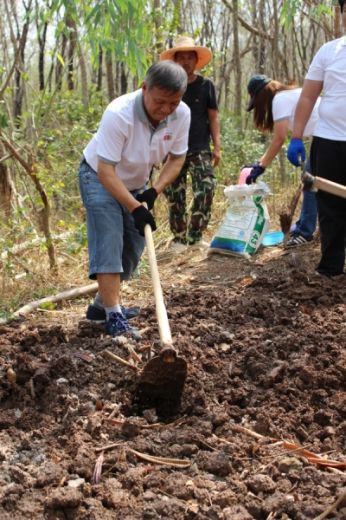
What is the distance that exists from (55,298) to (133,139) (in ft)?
4.75

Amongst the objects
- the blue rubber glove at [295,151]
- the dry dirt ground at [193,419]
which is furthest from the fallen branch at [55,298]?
the blue rubber glove at [295,151]

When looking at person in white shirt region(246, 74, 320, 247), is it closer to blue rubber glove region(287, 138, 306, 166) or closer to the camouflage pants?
the camouflage pants

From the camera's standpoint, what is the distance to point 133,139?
330 centimetres

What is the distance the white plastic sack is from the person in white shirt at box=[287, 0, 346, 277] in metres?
0.90

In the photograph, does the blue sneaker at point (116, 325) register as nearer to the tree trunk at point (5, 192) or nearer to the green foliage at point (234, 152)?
the tree trunk at point (5, 192)

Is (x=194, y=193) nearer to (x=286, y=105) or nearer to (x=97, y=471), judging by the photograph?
(x=286, y=105)

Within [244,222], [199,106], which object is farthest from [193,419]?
[199,106]

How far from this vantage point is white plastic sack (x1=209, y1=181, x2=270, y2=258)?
5348mm

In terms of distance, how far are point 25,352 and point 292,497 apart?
5.60 feet

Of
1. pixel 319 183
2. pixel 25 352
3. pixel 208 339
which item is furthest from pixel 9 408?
pixel 319 183

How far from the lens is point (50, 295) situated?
4.49m

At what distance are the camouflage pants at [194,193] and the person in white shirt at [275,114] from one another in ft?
1.25

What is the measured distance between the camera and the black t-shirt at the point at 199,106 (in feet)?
18.0

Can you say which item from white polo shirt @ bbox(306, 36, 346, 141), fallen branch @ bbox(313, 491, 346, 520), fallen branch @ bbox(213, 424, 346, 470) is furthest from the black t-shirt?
fallen branch @ bbox(313, 491, 346, 520)
